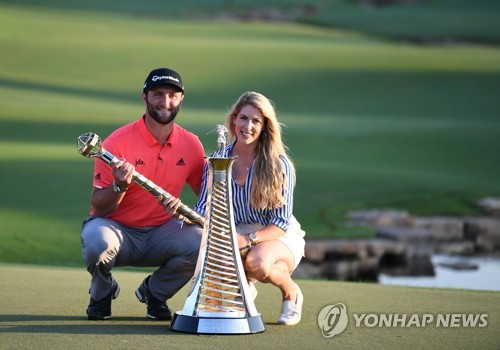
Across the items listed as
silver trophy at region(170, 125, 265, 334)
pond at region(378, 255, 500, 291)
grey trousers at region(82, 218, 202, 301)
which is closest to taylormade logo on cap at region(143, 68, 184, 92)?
silver trophy at region(170, 125, 265, 334)

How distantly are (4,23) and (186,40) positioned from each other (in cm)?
810

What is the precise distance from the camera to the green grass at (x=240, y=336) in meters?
6.44

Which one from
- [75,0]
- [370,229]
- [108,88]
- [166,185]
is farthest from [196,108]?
[75,0]

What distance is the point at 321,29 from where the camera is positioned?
53969 mm

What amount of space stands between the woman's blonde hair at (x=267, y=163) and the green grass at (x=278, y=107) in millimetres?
6307

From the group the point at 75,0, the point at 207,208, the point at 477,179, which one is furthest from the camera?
the point at 75,0

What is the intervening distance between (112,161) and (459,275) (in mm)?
9403

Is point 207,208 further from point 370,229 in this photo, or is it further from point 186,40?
point 186,40

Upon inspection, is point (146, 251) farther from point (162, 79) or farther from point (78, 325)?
point (162, 79)

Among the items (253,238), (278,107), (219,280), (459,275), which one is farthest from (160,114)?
(278,107)

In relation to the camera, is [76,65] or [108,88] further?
[76,65]

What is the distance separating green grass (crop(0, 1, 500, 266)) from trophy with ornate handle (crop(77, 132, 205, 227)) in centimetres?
648

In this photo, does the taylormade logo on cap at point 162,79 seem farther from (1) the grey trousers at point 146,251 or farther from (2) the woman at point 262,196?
(1) the grey trousers at point 146,251

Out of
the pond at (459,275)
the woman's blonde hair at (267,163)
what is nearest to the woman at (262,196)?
the woman's blonde hair at (267,163)
